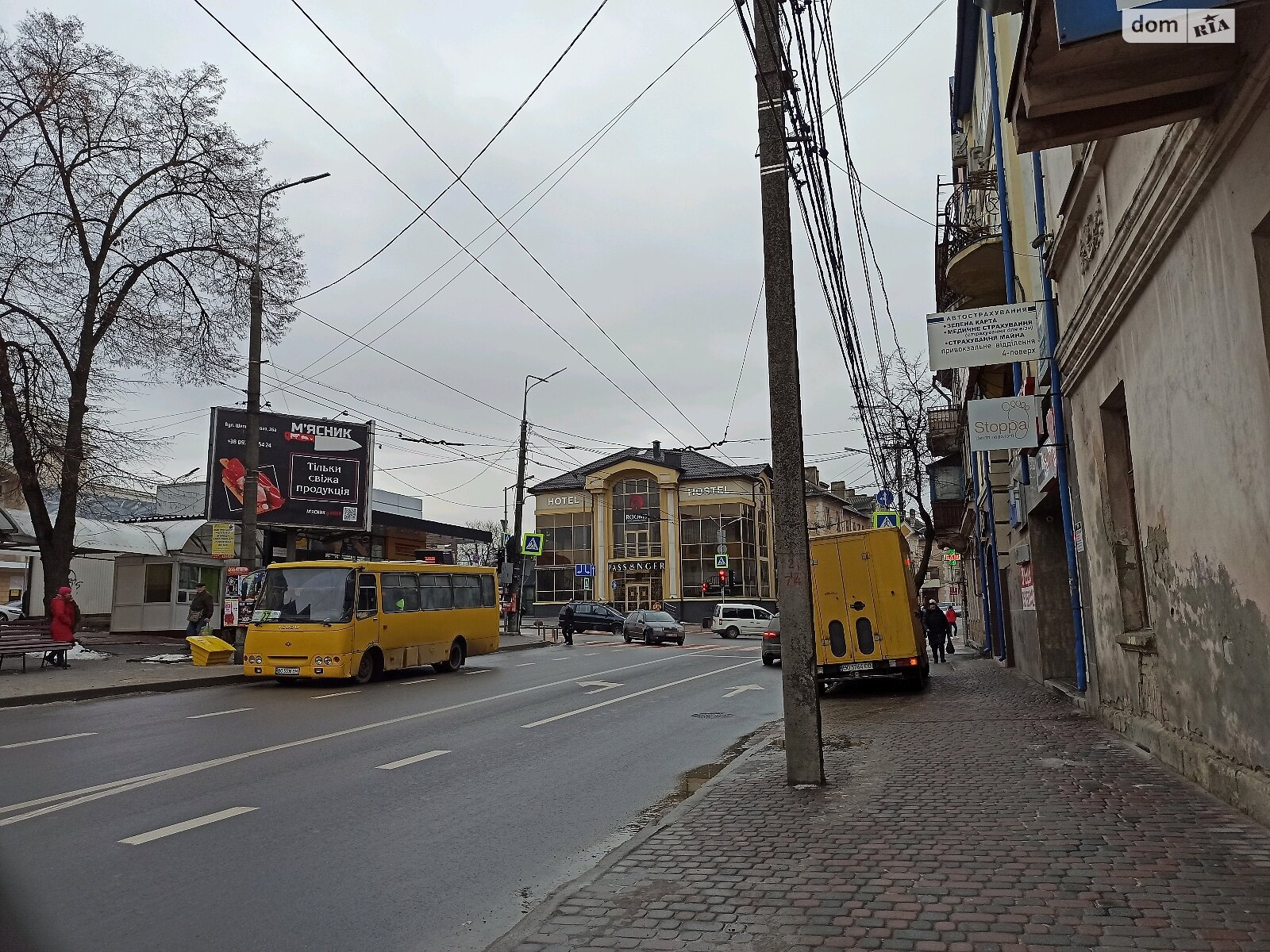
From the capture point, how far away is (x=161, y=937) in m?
4.58

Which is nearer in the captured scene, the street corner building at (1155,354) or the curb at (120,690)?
the street corner building at (1155,354)

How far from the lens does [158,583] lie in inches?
1188

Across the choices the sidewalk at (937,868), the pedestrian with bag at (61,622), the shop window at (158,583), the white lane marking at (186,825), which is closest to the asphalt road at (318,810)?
the white lane marking at (186,825)

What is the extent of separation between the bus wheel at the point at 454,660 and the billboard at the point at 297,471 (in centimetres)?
1024

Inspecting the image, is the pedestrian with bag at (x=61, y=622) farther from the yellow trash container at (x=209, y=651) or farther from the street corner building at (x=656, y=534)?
the street corner building at (x=656, y=534)

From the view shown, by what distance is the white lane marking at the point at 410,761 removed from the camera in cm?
945

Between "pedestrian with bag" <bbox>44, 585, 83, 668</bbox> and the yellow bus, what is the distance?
366cm

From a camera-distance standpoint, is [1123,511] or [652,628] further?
[652,628]

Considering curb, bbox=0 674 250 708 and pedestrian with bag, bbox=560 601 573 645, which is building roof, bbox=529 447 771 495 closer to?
pedestrian with bag, bbox=560 601 573 645

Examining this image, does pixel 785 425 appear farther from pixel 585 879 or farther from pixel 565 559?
pixel 565 559

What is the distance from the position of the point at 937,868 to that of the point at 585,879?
6.28 feet

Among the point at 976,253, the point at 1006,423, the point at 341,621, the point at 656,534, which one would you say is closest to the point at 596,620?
the point at 656,534

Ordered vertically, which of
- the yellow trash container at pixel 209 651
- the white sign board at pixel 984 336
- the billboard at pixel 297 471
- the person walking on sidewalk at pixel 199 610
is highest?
the billboard at pixel 297 471

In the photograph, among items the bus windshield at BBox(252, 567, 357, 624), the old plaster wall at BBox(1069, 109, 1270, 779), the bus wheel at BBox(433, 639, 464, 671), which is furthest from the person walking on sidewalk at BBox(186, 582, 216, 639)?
the old plaster wall at BBox(1069, 109, 1270, 779)
